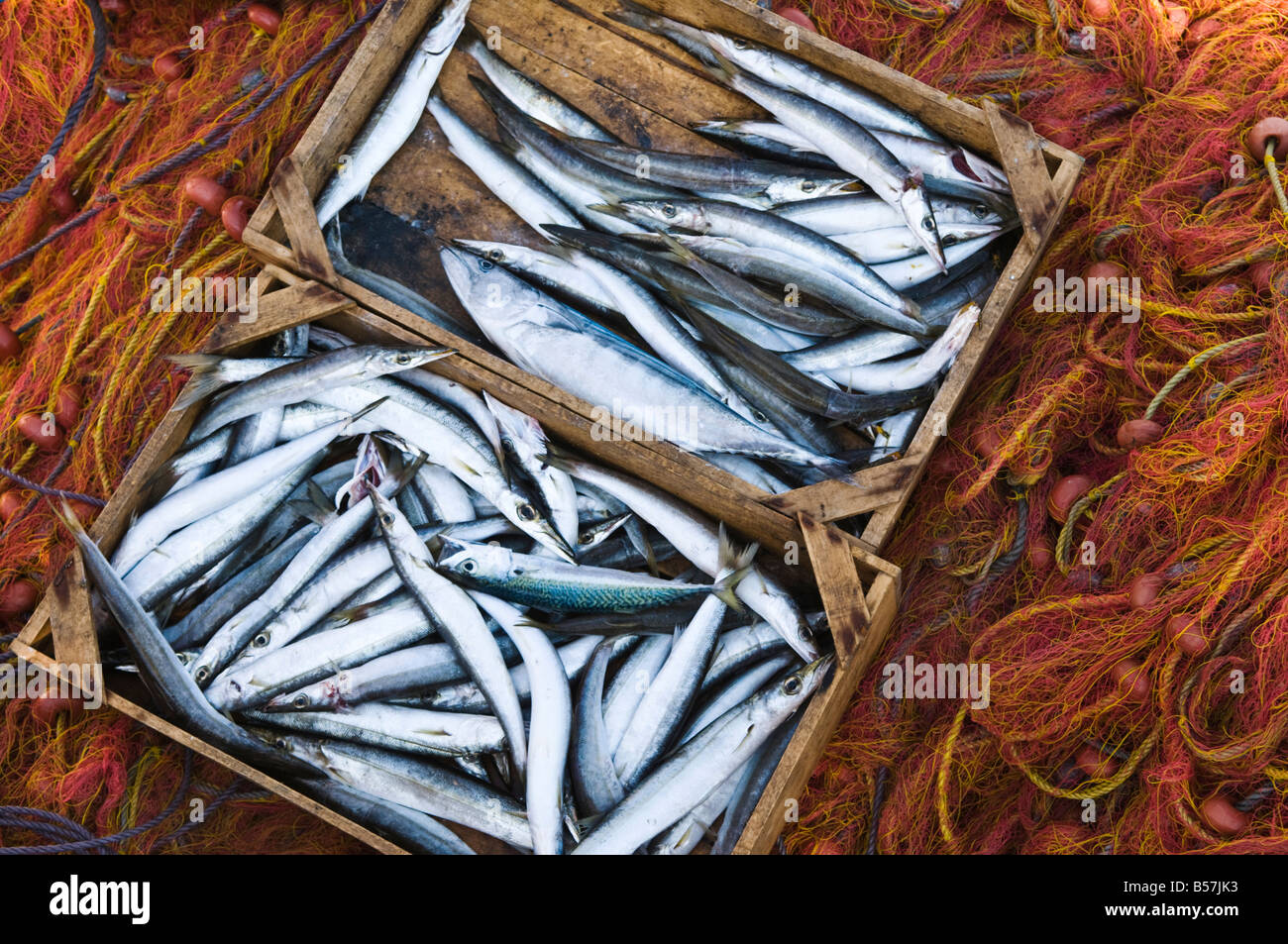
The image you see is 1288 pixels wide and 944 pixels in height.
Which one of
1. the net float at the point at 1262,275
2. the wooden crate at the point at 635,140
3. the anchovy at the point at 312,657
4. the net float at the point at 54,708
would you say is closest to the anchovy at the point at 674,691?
the wooden crate at the point at 635,140

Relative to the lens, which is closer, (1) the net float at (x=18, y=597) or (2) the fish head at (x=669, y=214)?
(2) the fish head at (x=669, y=214)

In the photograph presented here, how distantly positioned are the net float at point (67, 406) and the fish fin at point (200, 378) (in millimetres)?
833

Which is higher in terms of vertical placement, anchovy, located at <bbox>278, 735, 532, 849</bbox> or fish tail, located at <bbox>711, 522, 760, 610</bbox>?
fish tail, located at <bbox>711, 522, 760, 610</bbox>

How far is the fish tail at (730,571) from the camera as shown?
11.7 ft

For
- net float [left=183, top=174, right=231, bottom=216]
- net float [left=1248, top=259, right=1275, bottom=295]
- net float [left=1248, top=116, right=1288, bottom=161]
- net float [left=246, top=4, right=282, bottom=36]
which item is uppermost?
net float [left=246, top=4, right=282, bottom=36]

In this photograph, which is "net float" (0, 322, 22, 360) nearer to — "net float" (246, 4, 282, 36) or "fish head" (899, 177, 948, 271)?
"net float" (246, 4, 282, 36)

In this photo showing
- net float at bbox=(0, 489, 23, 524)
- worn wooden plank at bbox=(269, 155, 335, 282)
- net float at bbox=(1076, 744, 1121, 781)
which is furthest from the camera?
net float at bbox=(0, 489, 23, 524)

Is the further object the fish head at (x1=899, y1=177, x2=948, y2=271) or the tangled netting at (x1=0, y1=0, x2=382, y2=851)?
the tangled netting at (x1=0, y1=0, x2=382, y2=851)

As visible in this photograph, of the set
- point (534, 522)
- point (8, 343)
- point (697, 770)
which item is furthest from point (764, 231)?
point (8, 343)

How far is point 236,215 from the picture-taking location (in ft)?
13.8

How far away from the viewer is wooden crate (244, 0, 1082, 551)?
3.60 meters

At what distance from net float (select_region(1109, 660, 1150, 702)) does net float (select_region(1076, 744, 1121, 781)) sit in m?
0.23

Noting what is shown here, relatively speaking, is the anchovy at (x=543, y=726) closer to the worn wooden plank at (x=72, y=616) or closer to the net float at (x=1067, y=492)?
the worn wooden plank at (x=72, y=616)

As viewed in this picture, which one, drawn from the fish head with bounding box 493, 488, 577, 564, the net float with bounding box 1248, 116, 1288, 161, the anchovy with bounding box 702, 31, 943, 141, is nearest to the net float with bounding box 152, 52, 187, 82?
the anchovy with bounding box 702, 31, 943, 141
